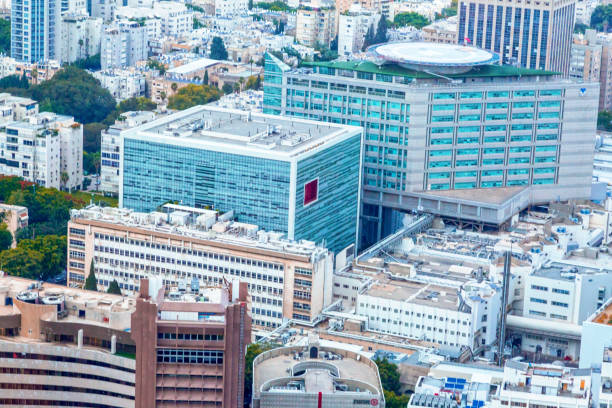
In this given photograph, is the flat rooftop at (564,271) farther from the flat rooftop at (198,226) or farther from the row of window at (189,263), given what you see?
the row of window at (189,263)

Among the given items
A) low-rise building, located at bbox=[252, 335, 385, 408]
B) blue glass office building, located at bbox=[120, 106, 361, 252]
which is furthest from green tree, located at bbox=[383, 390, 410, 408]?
blue glass office building, located at bbox=[120, 106, 361, 252]

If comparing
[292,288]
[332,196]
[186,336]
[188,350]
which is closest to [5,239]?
[332,196]

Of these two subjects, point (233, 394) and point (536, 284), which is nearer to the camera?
point (233, 394)

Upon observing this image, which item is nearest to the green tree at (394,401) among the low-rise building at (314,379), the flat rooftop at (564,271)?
the low-rise building at (314,379)

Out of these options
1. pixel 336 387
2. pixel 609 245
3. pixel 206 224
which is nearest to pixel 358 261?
pixel 206 224

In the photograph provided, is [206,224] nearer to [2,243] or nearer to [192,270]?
[192,270]

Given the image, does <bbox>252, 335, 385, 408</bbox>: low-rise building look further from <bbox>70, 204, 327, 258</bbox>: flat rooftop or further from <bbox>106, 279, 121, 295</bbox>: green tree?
<bbox>106, 279, 121, 295</bbox>: green tree
